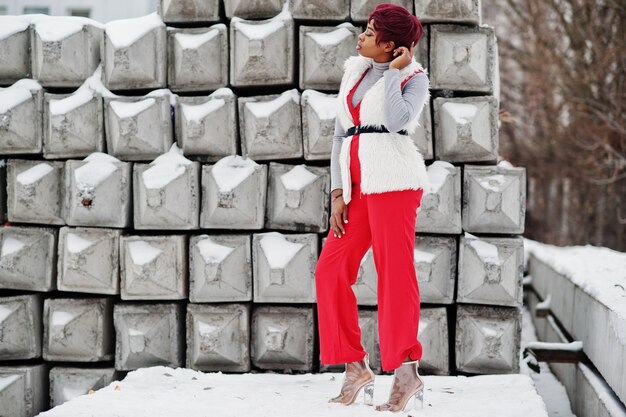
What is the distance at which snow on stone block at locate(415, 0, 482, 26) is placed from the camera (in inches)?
178

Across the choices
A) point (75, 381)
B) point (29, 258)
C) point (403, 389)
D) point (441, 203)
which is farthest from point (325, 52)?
point (75, 381)

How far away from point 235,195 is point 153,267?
0.63m

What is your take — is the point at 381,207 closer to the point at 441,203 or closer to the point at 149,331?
the point at 441,203

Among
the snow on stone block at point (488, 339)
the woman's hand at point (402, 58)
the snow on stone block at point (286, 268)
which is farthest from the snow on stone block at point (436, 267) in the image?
the woman's hand at point (402, 58)

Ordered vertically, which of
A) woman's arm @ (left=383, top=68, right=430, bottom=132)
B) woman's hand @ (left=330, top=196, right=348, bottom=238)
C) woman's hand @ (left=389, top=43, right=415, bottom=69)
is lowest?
woman's hand @ (left=330, top=196, right=348, bottom=238)

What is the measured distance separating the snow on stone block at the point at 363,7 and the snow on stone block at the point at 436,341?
5.56ft

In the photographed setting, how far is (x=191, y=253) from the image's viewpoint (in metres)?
4.69

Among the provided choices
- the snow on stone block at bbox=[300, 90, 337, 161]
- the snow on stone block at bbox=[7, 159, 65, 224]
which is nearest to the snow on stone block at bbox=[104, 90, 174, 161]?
the snow on stone block at bbox=[7, 159, 65, 224]

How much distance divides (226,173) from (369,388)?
1567 millimetres

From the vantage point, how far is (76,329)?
185 inches

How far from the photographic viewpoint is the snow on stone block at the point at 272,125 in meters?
4.61

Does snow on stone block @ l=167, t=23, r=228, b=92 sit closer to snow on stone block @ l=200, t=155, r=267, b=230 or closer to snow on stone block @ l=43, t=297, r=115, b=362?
snow on stone block @ l=200, t=155, r=267, b=230

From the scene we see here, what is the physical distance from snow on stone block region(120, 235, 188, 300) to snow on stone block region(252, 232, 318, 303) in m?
0.45

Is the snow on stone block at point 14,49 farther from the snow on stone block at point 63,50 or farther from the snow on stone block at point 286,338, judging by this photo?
the snow on stone block at point 286,338
